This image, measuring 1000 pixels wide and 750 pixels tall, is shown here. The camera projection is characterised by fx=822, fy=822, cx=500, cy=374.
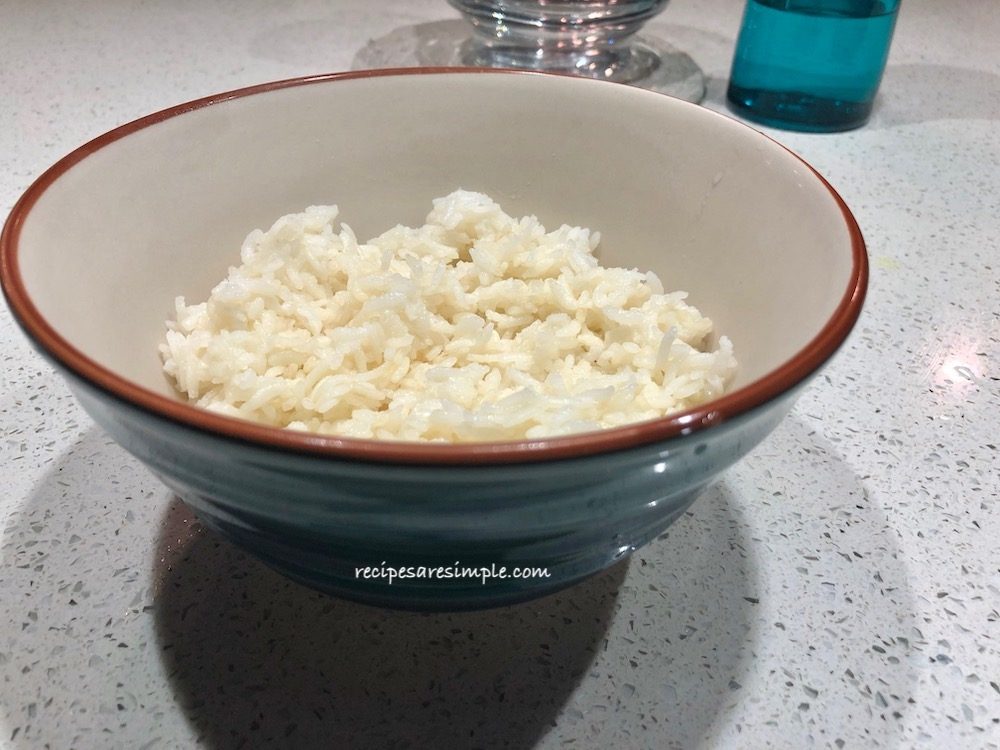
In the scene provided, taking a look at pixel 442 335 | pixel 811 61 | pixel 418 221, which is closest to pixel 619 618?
pixel 442 335

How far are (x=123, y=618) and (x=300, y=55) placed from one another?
1.42 m

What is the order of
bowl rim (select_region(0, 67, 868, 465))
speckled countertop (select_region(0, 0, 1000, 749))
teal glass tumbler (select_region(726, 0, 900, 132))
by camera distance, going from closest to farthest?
bowl rim (select_region(0, 67, 868, 465)) → speckled countertop (select_region(0, 0, 1000, 749)) → teal glass tumbler (select_region(726, 0, 900, 132))

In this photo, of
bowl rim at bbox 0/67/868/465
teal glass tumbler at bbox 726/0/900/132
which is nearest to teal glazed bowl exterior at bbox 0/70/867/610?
bowl rim at bbox 0/67/868/465

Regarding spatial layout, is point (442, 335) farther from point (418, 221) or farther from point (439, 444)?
point (439, 444)

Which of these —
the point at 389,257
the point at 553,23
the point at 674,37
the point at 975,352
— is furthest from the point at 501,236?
the point at 674,37

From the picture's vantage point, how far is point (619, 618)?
0.65 metres

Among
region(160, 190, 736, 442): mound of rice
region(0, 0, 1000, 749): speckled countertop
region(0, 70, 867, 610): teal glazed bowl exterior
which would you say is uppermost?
region(0, 70, 867, 610): teal glazed bowl exterior

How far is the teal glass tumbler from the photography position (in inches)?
54.6

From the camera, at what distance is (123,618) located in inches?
25.0

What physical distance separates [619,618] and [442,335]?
28 cm

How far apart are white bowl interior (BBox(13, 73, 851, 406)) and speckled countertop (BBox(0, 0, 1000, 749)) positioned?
171 millimetres

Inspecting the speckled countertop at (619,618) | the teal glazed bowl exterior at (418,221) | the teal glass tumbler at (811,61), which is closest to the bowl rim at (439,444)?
the teal glazed bowl exterior at (418,221)

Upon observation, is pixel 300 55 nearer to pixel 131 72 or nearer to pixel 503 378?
pixel 131 72

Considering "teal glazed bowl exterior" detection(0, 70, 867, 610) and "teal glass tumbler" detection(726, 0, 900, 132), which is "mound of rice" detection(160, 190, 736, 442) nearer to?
"teal glazed bowl exterior" detection(0, 70, 867, 610)
